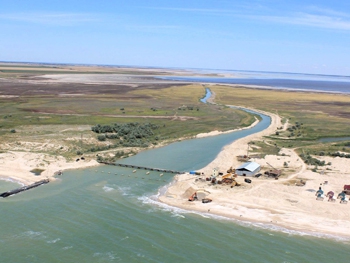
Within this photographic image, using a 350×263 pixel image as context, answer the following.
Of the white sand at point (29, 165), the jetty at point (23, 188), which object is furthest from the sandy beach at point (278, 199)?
the white sand at point (29, 165)

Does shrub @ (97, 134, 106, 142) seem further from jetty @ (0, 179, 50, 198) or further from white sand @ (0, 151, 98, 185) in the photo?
jetty @ (0, 179, 50, 198)

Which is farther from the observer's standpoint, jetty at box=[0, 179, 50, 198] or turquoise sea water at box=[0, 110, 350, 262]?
jetty at box=[0, 179, 50, 198]

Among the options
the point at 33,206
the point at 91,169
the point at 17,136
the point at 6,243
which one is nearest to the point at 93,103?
the point at 17,136

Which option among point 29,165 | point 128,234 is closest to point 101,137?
point 29,165

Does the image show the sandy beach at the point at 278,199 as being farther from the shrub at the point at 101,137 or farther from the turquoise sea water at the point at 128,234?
the shrub at the point at 101,137

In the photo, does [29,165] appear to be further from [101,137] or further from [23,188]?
[101,137]

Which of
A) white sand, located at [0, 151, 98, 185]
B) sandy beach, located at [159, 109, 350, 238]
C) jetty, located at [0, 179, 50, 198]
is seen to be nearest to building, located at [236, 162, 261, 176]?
sandy beach, located at [159, 109, 350, 238]

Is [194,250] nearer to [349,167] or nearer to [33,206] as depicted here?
[33,206]
